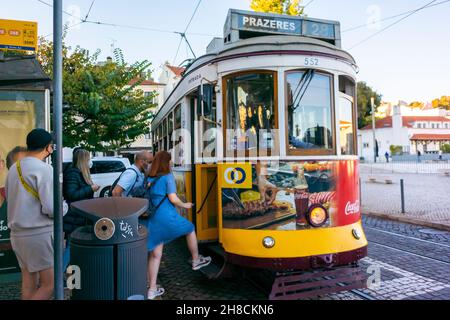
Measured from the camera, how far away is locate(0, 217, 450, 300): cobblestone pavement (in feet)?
14.3

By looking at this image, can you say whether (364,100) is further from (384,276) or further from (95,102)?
(384,276)

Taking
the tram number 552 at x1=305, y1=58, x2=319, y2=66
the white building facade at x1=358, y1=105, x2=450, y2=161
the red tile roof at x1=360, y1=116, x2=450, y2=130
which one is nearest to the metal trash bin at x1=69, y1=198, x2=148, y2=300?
the tram number 552 at x1=305, y1=58, x2=319, y2=66

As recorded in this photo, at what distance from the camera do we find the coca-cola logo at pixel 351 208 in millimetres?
4301

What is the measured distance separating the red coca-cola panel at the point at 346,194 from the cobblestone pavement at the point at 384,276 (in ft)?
3.00

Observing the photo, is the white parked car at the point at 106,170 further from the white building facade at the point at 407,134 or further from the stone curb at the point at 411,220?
the white building facade at the point at 407,134

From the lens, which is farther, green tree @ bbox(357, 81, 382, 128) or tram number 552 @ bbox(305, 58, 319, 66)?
green tree @ bbox(357, 81, 382, 128)

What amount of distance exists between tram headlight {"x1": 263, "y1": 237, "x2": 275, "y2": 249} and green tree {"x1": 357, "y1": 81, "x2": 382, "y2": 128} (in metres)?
46.7

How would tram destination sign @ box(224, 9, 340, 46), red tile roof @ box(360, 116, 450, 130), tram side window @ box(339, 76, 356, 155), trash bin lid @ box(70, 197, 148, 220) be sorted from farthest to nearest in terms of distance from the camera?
red tile roof @ box(360, 116, 450, 130), tram destination sign @ box(224, 9, 340, 46), tram side window @ box(339, 76, 356, 155), trash bin lid @ box(70, 197, 148, 220)

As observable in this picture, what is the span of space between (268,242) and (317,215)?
2.08ft

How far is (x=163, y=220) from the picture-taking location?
4.22m

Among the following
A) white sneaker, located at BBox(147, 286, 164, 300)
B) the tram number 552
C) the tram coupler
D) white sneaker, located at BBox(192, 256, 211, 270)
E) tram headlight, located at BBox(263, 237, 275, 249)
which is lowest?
white sneaker, located at BBox(147, 286, 164, 300)

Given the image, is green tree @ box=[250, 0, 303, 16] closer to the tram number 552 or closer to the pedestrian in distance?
the tram number 552
